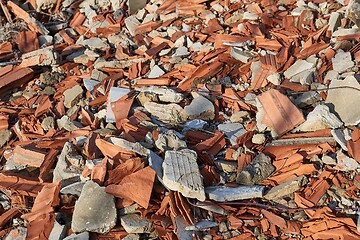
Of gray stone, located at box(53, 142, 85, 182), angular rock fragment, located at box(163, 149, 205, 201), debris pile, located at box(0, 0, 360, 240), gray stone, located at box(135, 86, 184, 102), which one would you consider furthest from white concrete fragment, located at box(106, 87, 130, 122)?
angular rock fragment, located at box(163, 149, 205, 201)

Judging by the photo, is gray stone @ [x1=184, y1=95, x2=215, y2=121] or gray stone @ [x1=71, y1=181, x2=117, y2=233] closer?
gray stone @ [x1=71, y1=181, x2=117, y2=233]

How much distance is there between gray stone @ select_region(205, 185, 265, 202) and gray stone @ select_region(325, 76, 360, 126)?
3.50ft

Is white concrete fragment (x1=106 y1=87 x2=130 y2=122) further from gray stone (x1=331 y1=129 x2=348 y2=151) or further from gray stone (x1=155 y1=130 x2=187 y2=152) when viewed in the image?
gray stone (x1=331 y1=129 x2=348 y2=151)

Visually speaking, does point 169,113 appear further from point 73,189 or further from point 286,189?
point 286,189

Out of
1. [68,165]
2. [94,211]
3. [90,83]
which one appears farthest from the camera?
[90,83]

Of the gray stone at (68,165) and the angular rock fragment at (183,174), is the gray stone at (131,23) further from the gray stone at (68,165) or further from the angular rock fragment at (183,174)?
the angular rock fragment at (183,174)

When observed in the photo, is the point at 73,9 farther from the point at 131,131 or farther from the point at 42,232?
the point at 42,232

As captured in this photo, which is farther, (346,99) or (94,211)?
(346,99)

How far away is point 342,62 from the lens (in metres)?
4.52

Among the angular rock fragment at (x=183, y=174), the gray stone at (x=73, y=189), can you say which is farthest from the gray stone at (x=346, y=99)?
the gray stone at (x=73, y=189)

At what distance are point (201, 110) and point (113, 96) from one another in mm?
1041

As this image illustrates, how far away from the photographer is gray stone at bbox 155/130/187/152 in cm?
396

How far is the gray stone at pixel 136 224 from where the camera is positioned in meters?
3.48

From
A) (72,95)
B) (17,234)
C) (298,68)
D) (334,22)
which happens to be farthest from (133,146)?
(334,22)
